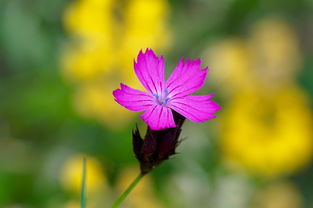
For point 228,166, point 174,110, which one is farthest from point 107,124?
point 174,110

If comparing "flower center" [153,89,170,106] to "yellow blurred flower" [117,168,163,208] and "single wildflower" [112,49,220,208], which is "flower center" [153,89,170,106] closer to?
"single wildflower" [112,49,220,208]

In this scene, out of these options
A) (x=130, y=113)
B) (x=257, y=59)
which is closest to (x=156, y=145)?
(x=130, y=113)

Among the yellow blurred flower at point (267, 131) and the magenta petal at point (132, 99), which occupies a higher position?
the magenta petal at point (132, 99)

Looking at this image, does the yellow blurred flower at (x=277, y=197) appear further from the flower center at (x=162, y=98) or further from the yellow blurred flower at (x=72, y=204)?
the flower center at (x=162, y=98)

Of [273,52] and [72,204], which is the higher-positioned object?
[273,52]

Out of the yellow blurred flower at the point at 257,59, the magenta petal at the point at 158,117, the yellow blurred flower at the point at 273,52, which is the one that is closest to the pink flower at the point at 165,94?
the magenta petal at the point at 158,117

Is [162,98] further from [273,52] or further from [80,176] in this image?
[273,52]

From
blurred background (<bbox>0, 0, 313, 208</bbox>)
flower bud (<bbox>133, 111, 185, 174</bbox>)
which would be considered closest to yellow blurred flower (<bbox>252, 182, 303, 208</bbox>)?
blurred background (<bbox>0, 0, 313, 208</bbox>)
